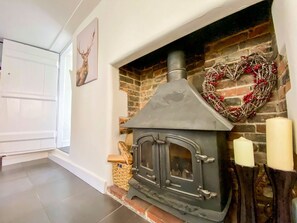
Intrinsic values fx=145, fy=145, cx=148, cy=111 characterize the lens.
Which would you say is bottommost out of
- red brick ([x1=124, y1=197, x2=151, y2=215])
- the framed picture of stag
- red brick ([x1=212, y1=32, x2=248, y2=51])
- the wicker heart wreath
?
red brick ([x1=124, y1=197, x2=151, y2=215])

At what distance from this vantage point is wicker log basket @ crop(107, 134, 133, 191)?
1456mm

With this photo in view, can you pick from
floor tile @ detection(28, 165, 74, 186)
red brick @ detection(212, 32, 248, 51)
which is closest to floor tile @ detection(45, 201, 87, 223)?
floor tile @ detection(28, 165, 74, 186)

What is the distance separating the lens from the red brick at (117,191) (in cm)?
139

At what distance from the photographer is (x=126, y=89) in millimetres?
1814

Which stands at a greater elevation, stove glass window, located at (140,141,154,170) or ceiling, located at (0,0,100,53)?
ceiling, located at (0,0,100,53)

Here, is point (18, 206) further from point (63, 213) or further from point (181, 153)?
point (181, 153)

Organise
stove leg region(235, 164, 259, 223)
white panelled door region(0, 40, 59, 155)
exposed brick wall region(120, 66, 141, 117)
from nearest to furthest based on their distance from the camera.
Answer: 1. stove leg region(235, 164, 259, 223)
2. exposed brick wall region(120, 66, 141, 117)
3. white panelled door region(0, 40, 59, 155)

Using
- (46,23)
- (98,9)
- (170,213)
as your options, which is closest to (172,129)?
(170,213)

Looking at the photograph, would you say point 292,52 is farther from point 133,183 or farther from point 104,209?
point 104,209

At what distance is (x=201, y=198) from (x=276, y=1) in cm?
118

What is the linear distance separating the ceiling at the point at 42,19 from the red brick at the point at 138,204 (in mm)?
2402

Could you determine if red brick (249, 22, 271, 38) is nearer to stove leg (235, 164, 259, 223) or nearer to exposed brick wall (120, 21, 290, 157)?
exposed brick wall (120, 21, 290, 157)

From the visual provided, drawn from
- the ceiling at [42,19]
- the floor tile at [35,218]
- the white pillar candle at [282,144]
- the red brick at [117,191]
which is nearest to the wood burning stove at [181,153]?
the red brick at [117,191]

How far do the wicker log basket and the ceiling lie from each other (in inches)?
78.7
